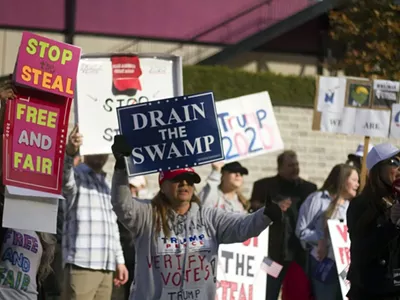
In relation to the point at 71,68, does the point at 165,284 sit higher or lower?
lower

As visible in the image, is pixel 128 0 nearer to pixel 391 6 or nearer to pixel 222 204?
pixel 391 6

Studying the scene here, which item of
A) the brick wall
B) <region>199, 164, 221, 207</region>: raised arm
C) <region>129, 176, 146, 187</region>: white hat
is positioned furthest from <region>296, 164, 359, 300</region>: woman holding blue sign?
the brick wall

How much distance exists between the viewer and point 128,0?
2245 centimetres

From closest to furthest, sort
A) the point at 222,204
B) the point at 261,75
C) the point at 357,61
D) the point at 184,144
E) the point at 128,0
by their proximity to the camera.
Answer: the point at 184,144 → the point at 222,204 → the point at 261,75 → the point at 357,61 → the point at 128,0

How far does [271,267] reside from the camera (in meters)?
11.5

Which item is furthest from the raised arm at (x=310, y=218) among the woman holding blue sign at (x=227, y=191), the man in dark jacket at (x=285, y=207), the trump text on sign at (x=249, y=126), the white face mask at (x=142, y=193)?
the white face mask at (x=142, y=193)

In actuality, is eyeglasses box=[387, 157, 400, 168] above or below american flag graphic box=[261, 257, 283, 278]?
above

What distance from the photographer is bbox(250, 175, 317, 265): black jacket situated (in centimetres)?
1209

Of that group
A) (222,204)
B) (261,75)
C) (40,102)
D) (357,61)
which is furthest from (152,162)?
(357,61)

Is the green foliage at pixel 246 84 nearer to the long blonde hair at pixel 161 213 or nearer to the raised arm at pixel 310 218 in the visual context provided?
the raised arm at pixel 310 218

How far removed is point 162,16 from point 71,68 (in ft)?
48.2

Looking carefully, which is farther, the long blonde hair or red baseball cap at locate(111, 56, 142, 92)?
red baseball cap at locate(111, 56, 142, 92)

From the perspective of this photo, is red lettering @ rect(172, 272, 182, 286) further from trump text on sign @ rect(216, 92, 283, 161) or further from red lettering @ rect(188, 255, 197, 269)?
trump text on sign @ rect(216, 92, 283, 161)

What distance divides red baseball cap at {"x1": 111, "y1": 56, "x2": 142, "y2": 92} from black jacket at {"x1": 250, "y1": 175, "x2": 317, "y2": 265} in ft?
7.85
